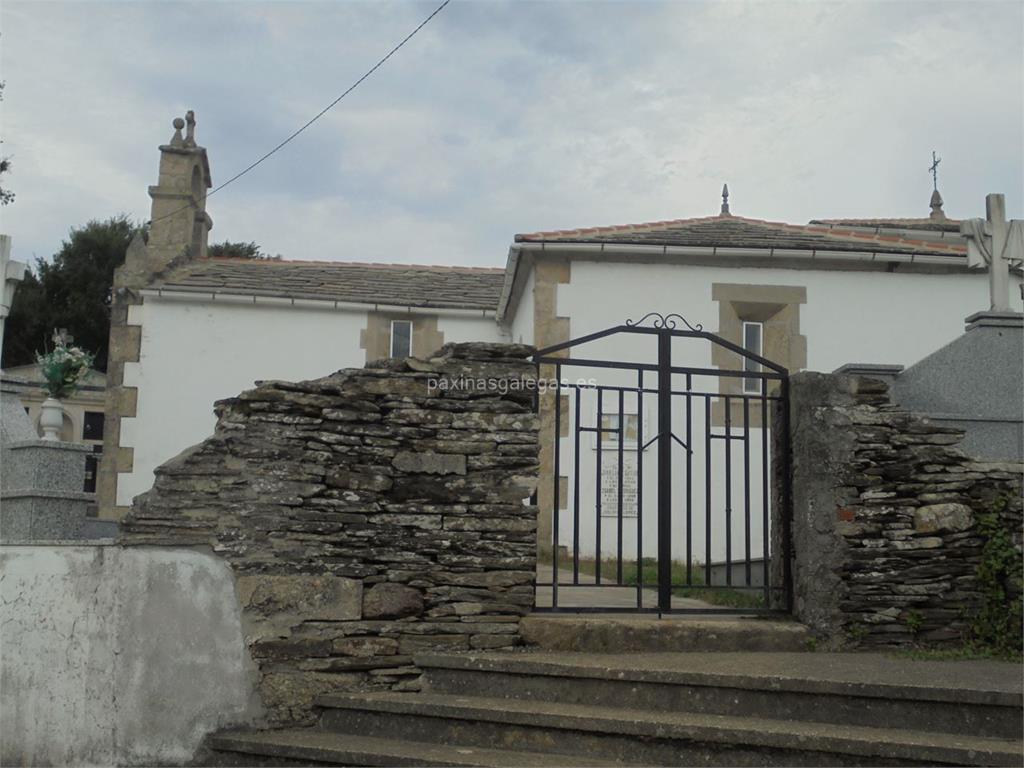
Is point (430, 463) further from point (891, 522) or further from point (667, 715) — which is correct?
point (891, 522)

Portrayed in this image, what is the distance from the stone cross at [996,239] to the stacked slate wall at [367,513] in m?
3.74

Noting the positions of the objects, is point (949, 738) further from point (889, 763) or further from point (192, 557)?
point (192, 557)

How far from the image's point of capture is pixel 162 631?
5.66m

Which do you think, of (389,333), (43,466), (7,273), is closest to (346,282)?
(389,333)

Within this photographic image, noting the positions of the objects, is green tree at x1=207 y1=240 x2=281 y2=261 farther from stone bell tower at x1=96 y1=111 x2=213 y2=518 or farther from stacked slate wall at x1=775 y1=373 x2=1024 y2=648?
stacked slate wall at x1=775 y1=373 x2=1024 y2=648

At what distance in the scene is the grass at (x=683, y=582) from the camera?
7241mm

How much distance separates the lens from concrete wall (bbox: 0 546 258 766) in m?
5.58

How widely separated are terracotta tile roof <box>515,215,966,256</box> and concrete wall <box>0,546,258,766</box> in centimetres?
745

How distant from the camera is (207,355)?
567 inches

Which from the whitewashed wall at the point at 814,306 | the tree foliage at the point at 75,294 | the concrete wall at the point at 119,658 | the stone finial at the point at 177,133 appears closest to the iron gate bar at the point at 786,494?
the concrete wall at the point at 119,658

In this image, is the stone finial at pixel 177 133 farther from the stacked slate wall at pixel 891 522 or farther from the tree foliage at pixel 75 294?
the stacked slate wall at pixel 891 522

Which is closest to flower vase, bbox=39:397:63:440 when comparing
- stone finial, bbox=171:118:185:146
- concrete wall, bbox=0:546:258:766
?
concrete wall, bbox=0:546:258:766

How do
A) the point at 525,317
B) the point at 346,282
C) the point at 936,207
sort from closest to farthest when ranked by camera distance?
the point at 525,317 → the point at 346,282 → the point at 936,207

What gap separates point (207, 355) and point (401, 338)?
9.13 feet
